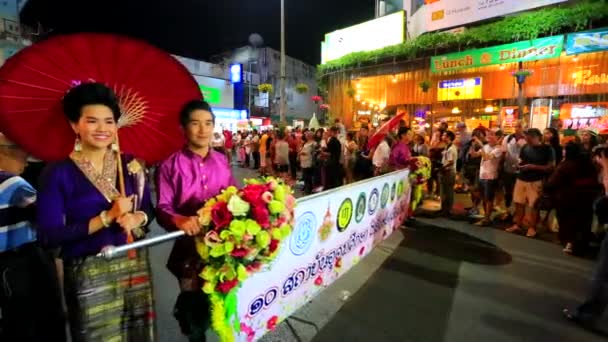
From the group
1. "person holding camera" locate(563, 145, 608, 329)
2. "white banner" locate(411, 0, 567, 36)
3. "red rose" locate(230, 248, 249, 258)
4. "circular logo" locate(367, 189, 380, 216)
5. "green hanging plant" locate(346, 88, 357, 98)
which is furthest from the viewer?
"green hanging plant" locate(346, 88, 357, 98)

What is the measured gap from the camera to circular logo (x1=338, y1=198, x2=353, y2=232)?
2.99 m

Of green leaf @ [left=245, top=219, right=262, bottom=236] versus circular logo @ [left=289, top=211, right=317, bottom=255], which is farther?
circular logo @ [left=289, top=211, right=317, bottom=255]

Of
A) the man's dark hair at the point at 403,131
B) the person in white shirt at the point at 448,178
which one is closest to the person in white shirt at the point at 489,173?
the person in white shirt at the point at 448,178

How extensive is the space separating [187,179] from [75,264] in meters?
0.72

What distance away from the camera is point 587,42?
785 cm

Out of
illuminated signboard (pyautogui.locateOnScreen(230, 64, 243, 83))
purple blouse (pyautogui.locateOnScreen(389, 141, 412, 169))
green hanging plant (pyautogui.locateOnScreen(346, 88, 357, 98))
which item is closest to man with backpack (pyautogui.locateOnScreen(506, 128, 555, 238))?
purple blouse (pyautogui.locateOnScreen(389, 141, 412, 169))

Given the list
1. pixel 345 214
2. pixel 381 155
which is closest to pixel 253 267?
pixel 345 214

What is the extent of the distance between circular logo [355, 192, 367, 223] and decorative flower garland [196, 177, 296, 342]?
164 centimetres

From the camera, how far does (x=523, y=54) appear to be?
8766mm

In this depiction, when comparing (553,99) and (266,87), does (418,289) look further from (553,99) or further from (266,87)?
(266,87)

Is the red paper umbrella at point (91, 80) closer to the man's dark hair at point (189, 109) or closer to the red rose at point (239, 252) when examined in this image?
the man's dark hair at point (189, 109)

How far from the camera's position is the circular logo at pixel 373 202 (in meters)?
3.66

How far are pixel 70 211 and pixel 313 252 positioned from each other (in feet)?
5.59

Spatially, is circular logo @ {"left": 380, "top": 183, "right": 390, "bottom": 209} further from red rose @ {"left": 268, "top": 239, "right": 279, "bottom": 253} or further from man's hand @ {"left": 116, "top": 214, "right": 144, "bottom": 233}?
man's hand @ {"left": 116, "top": 214, "right": 144, "bottom": 233}
